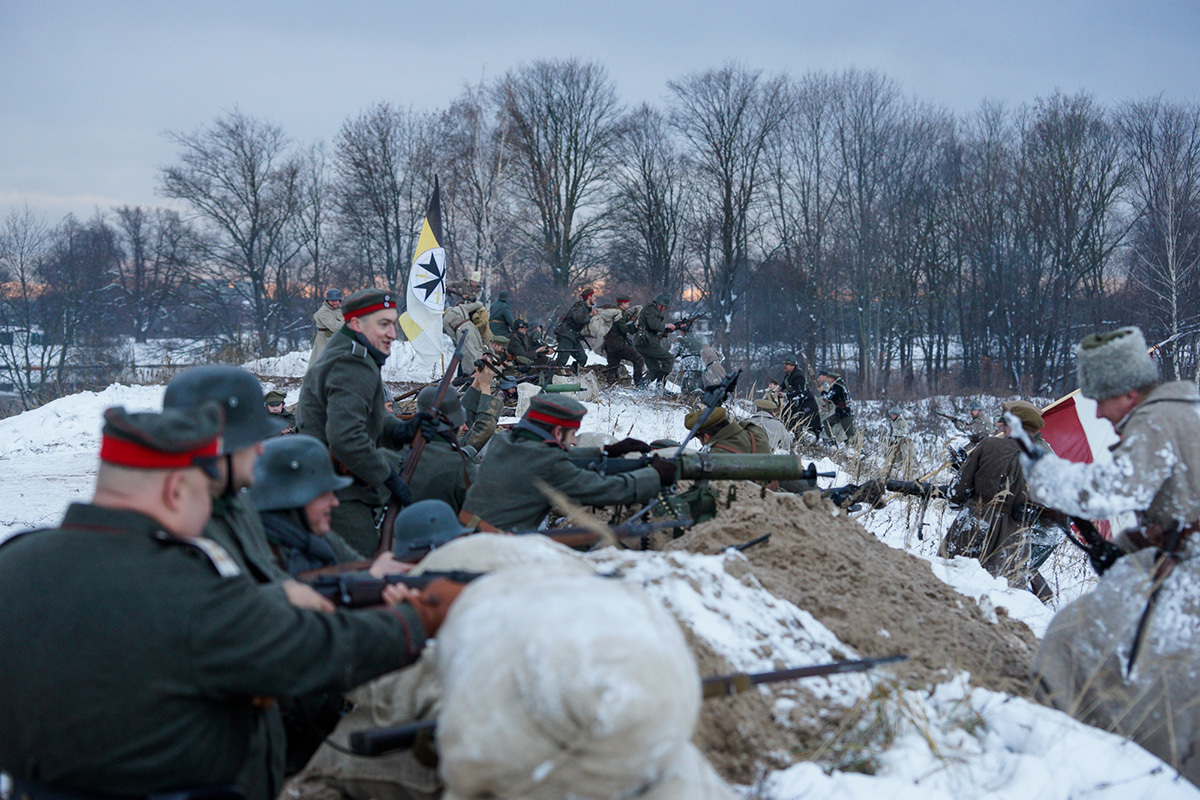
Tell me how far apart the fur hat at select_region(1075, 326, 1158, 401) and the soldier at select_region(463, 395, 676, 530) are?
6.99ft

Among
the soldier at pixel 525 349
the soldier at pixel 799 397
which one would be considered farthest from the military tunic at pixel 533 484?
the soldier at pixel 799 397

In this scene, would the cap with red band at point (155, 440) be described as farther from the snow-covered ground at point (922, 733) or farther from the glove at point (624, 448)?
the glove at point (624, 448)

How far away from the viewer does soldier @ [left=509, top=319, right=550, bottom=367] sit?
1362 cm

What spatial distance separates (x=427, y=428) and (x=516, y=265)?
26256 mm

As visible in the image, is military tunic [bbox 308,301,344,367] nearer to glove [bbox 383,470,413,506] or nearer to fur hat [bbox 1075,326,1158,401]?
glove [bbox 383,470,413,506]

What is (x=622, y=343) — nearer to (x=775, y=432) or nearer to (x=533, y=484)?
(x=775, y=432)

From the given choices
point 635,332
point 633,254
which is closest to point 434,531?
point 635,332

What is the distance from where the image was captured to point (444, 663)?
72.2 inches

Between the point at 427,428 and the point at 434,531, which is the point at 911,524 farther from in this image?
the point at 434,531

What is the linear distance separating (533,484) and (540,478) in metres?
0.05

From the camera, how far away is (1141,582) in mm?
2850

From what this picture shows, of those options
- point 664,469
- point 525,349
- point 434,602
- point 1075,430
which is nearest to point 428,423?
point 664,469

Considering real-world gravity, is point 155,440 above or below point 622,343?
below

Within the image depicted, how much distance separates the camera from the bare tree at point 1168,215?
78.7 feet
